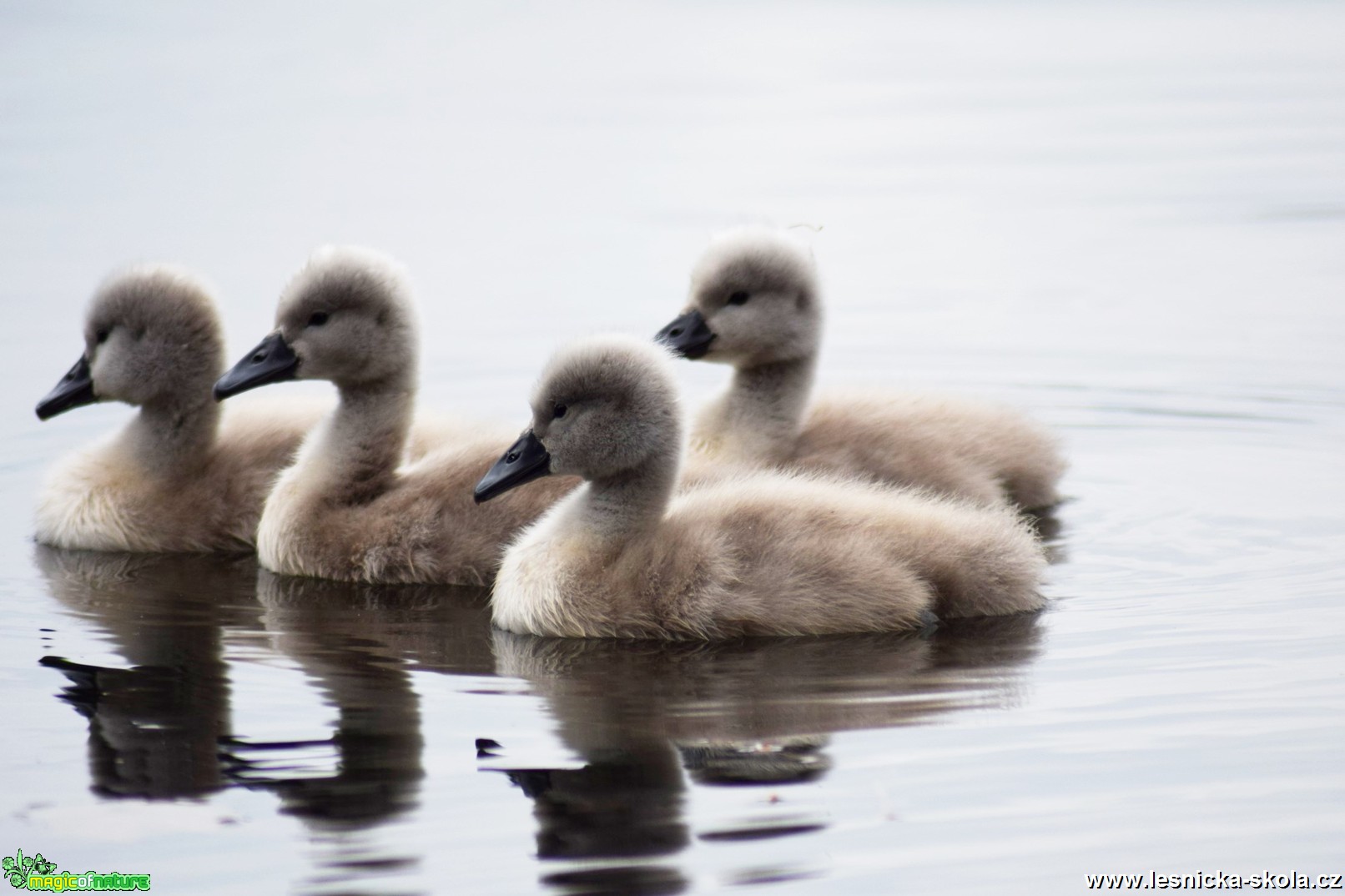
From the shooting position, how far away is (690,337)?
8359 millimetres

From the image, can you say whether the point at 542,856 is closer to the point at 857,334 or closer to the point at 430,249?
the point at 857,334

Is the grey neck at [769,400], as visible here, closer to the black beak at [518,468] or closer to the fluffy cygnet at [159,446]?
the black beak at [518,468]

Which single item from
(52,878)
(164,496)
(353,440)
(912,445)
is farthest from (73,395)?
(52,878)

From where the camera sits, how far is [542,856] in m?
5.12

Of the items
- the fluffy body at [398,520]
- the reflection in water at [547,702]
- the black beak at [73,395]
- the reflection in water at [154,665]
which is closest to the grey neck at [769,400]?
the fluffy body at [398,520]

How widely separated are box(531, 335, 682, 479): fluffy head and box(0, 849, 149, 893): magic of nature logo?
7.47 ft

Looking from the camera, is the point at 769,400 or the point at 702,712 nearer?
the point at 702,712

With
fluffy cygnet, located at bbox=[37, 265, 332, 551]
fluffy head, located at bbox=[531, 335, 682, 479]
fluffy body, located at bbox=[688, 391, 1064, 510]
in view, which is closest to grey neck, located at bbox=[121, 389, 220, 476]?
fluffy cygnet, located at bbox=[37, 265, 332, 551]

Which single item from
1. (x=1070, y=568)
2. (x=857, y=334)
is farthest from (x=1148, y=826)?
Answer: (x=857, y=334)

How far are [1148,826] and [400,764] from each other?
194 cm

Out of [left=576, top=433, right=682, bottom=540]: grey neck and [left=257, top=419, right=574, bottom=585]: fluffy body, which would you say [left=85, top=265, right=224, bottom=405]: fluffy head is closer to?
[left=257, top=419, right=574, bottom=585]: fluffy body

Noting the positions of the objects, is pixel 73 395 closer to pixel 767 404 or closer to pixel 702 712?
pixel 767 404

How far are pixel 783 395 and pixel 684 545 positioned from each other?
1737mm

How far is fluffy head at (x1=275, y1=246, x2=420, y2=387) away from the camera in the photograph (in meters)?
7.96
